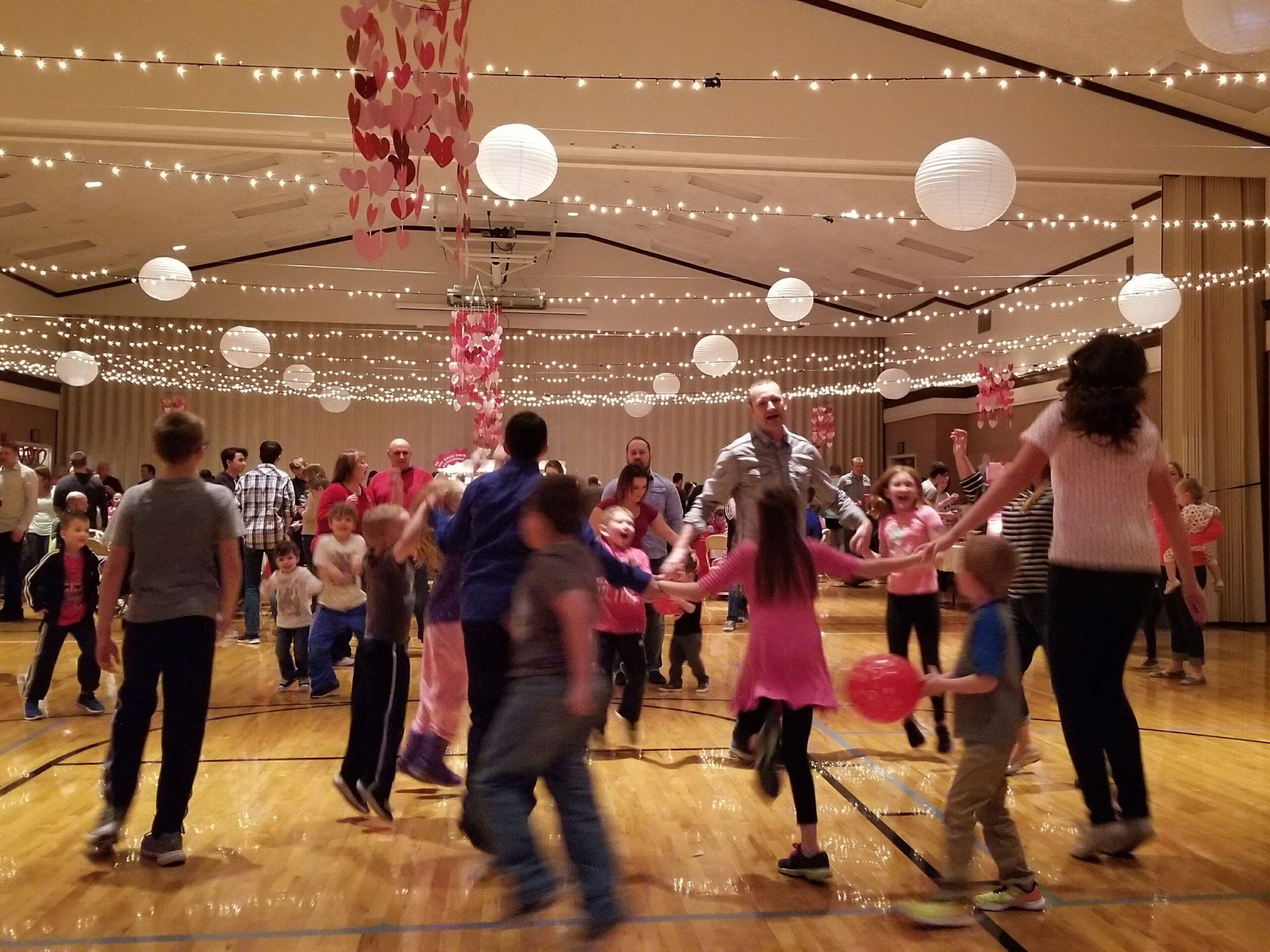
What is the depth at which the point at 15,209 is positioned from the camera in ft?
43.2

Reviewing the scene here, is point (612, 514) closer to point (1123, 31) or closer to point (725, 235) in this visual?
point (1123, 31)

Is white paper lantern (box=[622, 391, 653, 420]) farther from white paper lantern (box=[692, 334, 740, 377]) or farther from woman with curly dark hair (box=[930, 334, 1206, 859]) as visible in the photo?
woman with curly dark hair (box=[930, 334, 1206, 859])

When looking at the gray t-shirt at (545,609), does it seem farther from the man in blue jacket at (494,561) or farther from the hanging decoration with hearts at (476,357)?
the hanging decoration with hearts at (476,357)

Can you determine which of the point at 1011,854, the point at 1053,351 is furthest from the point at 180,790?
the point at 1053,351

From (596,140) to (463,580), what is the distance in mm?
7527

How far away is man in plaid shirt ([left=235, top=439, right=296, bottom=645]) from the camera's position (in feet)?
26.9

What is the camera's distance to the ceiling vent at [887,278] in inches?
617

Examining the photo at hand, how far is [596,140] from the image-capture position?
984cm

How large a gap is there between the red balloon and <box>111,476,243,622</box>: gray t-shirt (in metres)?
1.92

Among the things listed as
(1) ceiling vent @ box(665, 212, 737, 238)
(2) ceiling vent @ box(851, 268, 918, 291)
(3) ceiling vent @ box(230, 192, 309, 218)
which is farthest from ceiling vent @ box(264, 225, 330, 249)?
(2) ceiling vent @ box(851, 268, 918, 291)

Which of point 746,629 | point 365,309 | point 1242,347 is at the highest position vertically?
point 365,309

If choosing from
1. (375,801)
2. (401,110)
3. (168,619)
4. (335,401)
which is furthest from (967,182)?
(335,401)

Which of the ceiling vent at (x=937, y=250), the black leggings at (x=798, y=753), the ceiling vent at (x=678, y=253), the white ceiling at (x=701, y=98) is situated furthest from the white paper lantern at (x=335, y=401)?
the black leggings at (x=798, y=753)

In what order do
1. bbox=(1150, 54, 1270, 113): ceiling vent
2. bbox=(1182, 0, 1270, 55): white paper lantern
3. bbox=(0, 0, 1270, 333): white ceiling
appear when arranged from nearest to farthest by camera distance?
bbox=(1182, 0, 1270, 55): white paper lantern → bbox=(1150, 54, 1270, 113): ceiling vent → bbox=(0, 0, 1270, 333): white ceiling
